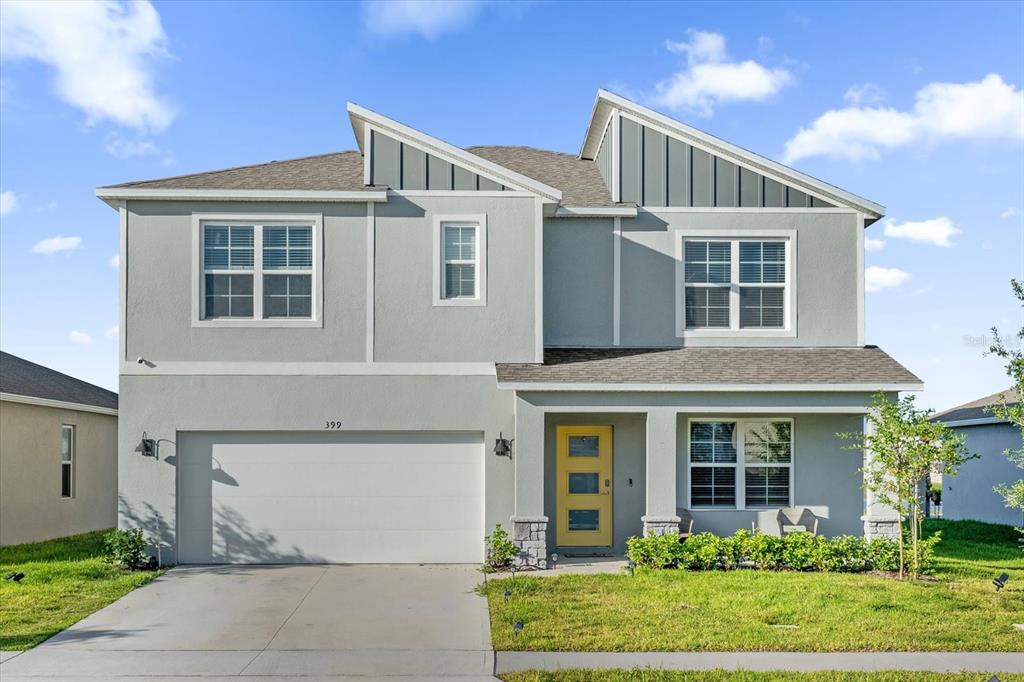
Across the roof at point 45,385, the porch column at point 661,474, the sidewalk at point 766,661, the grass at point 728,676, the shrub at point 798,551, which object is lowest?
the sidewalk at point 766,661

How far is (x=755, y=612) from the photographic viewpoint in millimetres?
10016

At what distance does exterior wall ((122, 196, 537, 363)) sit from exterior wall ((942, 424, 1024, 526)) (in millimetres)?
13164

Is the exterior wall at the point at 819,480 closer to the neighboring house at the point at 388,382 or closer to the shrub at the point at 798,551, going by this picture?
the neighboring house at the point at 388,382

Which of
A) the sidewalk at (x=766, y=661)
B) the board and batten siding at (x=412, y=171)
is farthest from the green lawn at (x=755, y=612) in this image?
the board and batten siding at (x=412, y=171)

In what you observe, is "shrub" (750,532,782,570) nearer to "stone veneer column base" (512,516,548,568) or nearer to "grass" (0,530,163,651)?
"stone veneer column base" (512,516,548,568)

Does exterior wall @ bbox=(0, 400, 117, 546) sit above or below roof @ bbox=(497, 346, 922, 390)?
below

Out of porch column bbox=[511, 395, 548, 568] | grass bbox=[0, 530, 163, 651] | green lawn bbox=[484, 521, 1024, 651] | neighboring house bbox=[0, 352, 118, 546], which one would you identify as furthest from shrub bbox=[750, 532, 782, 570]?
neighboring house bbox=[0, 352, 118, 546]

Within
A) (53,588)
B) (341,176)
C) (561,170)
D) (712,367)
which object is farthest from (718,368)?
(53,588)

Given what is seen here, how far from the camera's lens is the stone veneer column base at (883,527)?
42.7 feet

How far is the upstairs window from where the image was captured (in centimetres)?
1358

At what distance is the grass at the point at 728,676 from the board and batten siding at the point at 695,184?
8688 millimetres

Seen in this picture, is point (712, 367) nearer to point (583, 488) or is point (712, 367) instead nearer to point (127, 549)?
point (583, 488)

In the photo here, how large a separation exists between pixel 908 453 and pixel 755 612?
3827 millimetres

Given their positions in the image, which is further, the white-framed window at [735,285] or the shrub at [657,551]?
the white-framed window at [735,285]
